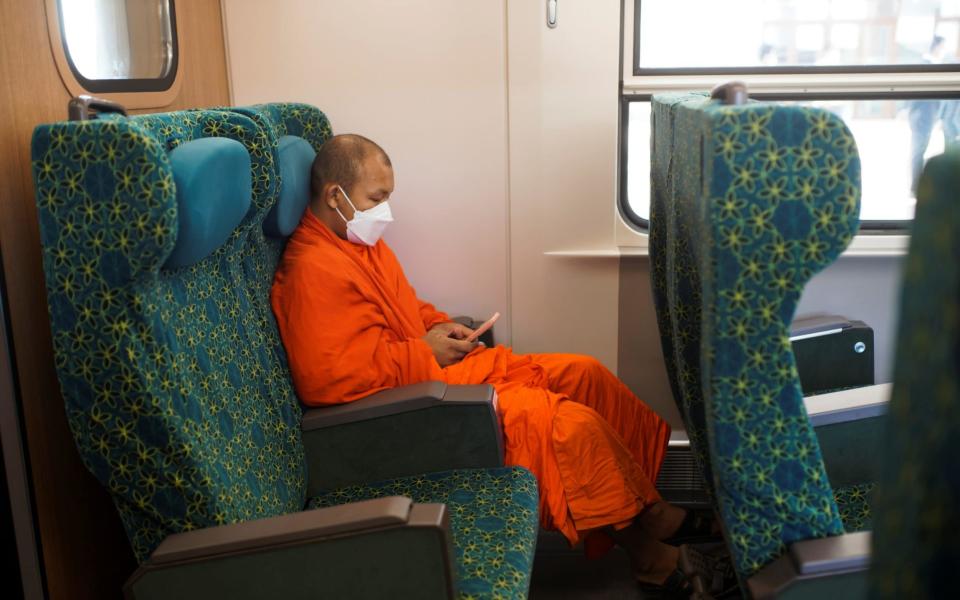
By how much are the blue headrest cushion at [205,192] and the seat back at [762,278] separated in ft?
2.87

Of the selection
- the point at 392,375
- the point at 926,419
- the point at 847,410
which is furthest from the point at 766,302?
the point at 392,375

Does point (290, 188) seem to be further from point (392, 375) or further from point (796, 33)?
point (796, 33)

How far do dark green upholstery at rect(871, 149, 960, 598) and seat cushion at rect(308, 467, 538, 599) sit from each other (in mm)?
1022

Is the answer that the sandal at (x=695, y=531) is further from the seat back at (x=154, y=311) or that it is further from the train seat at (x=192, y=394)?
the seat back at (x=154, y=311)

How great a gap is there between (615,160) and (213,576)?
1.92 meters

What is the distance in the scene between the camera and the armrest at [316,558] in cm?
150

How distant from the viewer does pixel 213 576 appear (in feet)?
5.00

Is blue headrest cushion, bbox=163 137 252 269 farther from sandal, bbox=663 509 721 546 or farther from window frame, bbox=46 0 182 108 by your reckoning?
sandal, bbox=663 509 721 546

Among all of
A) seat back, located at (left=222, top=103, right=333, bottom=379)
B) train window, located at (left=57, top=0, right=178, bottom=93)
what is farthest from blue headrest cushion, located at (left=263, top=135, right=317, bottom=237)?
train window, located at (left=57, top=0, right=178, bottom=93)

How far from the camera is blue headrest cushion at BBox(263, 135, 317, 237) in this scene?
2.25 meters

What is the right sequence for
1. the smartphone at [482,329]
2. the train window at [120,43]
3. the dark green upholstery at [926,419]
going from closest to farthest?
the dark green upholstery at [926,419] < the train window at [120,43] < the smartphone at [482,329]

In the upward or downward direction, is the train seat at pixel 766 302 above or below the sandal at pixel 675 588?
above

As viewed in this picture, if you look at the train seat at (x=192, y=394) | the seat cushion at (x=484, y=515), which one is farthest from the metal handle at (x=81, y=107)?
the seat cushion at (x=484, y=515)

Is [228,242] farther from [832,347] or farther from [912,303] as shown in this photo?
[832,347]
